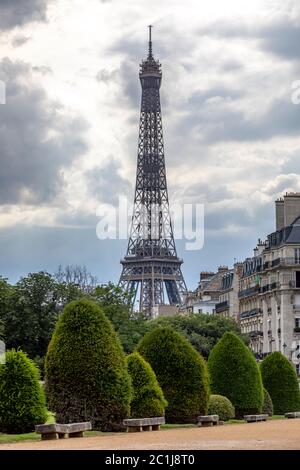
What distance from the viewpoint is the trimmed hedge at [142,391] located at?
147 ft

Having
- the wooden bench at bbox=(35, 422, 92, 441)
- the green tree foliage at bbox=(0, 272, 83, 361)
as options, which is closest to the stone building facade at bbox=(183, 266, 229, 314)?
the green tree foliage at bbox=(0, 272, 83, 361)

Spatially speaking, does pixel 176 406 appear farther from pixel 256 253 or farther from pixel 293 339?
pixel 256 253

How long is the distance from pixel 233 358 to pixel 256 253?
84384mm

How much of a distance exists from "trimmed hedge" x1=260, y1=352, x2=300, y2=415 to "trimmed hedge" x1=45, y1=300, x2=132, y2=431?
2454 centimetres

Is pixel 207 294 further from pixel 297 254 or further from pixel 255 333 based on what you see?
pixel 297 254

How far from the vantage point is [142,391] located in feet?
147

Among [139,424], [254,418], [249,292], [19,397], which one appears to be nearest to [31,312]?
[254,418]

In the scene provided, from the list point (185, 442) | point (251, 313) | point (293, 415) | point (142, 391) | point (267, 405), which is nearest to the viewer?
point (185, 442)

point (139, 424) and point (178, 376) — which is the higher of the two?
point (178, 376)

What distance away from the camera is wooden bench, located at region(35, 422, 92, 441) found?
3534cm

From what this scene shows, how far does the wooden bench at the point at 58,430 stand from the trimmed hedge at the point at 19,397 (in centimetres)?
232

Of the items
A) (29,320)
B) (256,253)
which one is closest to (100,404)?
(29,320)

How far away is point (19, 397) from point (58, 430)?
391 cm

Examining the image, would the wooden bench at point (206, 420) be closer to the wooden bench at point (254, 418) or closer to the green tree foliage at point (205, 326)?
the wooden bench at point (254, 418)
